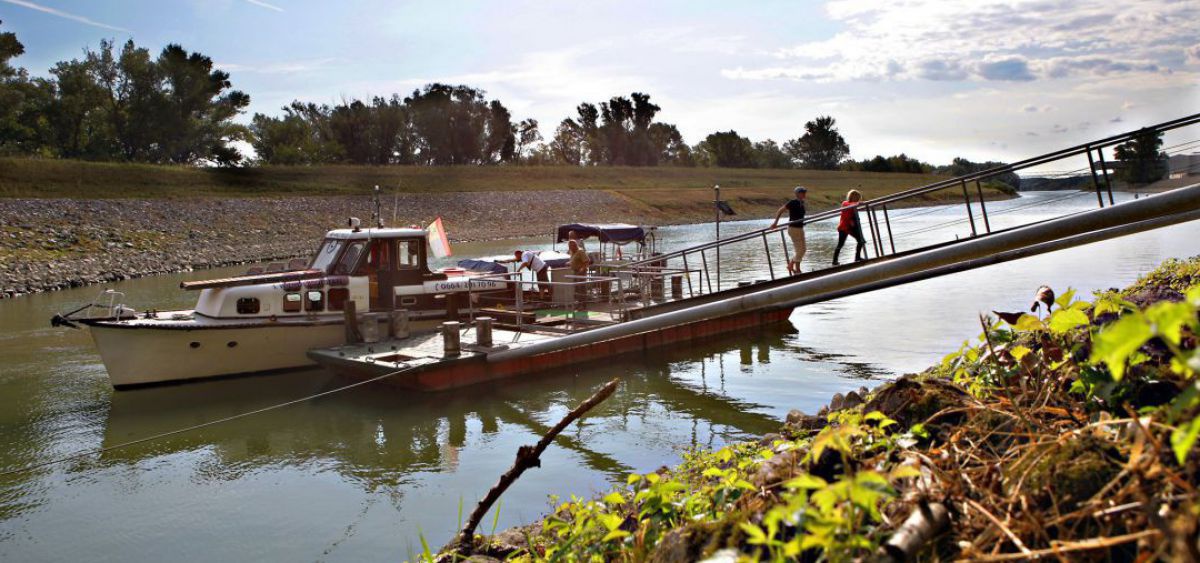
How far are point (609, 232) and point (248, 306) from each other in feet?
34.8

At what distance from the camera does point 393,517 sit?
1095cm

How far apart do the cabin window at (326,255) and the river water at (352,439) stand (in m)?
2.50

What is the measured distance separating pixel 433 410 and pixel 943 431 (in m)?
12.4

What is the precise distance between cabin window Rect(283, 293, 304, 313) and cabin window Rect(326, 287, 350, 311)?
2.05 ft

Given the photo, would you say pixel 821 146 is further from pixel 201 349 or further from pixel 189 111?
pixel 201 349

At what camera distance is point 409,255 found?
19.8 m

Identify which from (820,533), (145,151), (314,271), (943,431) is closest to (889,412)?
(943,431)

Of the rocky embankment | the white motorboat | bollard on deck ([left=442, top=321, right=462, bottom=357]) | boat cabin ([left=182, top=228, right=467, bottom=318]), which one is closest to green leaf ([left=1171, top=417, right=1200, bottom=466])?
bollard on deck ([left=442, top=321, right=462, bottom=357])

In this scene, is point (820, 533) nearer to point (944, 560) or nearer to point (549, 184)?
point (944, 560)

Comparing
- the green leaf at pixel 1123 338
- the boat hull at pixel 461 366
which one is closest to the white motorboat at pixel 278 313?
the boat hull at pixel 461 366

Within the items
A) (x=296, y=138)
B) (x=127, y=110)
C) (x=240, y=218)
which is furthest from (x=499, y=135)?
(x=240, y=218)

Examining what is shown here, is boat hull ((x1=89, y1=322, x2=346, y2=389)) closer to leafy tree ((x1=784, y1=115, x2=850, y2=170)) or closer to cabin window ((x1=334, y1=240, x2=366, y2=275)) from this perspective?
cabin window ((x1=334, y1=240, x2=366, y2=275))

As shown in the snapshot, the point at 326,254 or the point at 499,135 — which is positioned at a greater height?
the point at 499,135

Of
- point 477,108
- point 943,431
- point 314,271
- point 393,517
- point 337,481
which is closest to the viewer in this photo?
point 943,431
